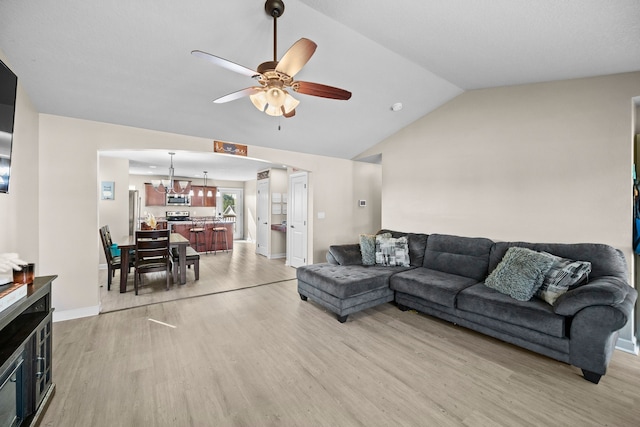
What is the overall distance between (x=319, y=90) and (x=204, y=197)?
8.61 meters

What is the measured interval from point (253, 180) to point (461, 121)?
299 inches

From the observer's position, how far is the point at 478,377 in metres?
2.12

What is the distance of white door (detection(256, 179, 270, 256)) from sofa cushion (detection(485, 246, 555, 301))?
17.4 ft

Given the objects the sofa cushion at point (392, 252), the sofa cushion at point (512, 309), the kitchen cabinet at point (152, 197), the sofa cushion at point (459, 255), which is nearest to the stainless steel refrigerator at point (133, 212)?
the kitchen cabinet at point (152, 197)

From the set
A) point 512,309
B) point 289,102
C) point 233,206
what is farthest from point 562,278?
point 233,206

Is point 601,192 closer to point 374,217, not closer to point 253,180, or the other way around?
point 374,217

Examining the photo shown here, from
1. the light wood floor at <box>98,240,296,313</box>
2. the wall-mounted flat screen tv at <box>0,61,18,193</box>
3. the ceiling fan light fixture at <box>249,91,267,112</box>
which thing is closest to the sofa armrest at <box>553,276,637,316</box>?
the ceiling fan light fixture at <box>249,91,267,112</box>

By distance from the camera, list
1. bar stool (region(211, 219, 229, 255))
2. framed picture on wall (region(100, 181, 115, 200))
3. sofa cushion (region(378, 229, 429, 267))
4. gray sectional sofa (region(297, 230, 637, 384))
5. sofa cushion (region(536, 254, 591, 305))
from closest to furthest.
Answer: gray sectional sofa (region(297, 230, 637, 384)) < sofa cushion (region(536, 254, 591, 305)) < sofa cushion (region(378, 229, 429, 267)) < framed picture on wall (region(100, 181, 115, 200)) < bar stool (region(211, 219, 229, 255))

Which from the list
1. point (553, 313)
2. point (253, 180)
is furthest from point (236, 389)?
point (253, 180)

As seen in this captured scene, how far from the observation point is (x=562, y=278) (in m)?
2.43

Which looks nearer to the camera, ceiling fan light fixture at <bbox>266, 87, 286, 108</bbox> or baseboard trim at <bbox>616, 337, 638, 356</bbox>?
ceiling fan light fixture at <bbox>266, 87, 286, 108</bbox>

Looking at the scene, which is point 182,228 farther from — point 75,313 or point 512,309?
point 512,309

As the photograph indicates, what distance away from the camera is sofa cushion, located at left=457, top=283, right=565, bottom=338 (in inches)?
87.8

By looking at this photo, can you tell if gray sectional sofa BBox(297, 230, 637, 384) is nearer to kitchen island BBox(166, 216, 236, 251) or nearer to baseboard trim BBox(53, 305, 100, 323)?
baseboard trim BBox(53, 305, 100, 323)
